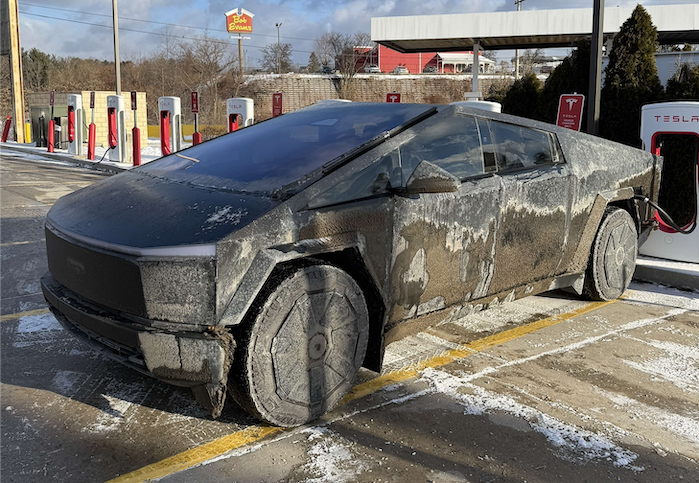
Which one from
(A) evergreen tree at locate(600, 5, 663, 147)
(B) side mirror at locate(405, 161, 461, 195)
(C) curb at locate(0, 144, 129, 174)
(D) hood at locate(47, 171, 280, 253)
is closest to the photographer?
(D) hood at locate(47, 171, 280, 253)

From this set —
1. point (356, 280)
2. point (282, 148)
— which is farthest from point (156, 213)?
point (356, 280)

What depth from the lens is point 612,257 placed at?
502 centimetres

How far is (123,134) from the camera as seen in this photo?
1761 cm

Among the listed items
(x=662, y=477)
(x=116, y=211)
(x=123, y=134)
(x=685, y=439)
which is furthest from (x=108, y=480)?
(x=123, y=134)

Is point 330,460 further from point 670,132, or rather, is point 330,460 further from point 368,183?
point 670,132

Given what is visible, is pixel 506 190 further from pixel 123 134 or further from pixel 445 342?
pixel 123 134

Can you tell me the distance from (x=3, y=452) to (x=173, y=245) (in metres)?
1.19

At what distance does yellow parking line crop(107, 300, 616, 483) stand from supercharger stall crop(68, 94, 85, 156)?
18170mm

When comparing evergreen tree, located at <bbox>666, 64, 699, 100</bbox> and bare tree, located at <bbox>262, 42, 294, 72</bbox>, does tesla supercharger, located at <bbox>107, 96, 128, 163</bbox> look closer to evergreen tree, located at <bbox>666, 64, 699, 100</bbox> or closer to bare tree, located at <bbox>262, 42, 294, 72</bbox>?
evergreen tree, located at <bbox>666, 64, 699, 100</bbox>

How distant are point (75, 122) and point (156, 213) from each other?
19797mm

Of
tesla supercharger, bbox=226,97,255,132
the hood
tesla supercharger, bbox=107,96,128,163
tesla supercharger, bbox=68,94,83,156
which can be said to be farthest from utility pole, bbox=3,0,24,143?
the hood

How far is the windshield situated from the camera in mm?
3355

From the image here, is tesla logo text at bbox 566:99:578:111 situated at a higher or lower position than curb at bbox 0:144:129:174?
higher

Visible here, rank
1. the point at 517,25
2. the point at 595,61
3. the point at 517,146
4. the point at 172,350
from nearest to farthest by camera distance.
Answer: the point at 172,350 < the point at 517,146 < the point at 595,61 < the point at 517,25
